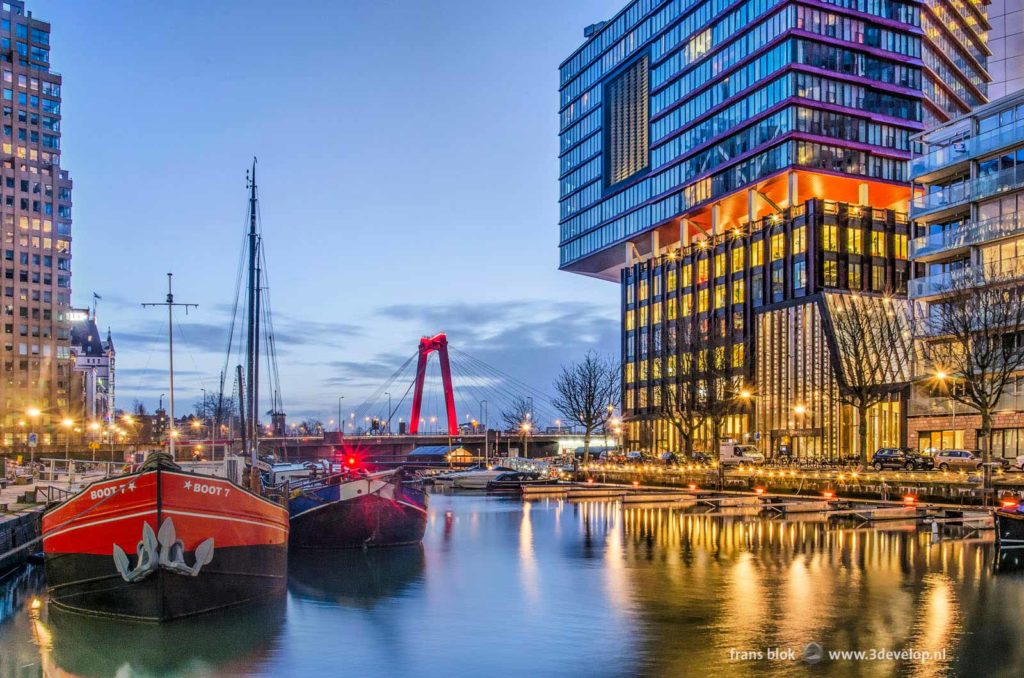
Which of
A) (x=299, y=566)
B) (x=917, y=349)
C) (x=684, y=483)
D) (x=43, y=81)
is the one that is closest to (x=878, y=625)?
(x=299, y=566)

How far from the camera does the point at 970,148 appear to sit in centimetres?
7556

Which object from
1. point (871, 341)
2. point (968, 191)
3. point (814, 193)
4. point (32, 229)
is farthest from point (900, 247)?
point (32, 229)

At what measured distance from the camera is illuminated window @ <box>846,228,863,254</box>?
106812mm

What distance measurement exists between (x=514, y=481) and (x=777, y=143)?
1907 inches

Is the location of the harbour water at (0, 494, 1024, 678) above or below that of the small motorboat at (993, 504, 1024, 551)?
below

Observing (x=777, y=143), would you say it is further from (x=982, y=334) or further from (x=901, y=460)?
(x=982, y=334)

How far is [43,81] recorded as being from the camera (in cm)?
16388

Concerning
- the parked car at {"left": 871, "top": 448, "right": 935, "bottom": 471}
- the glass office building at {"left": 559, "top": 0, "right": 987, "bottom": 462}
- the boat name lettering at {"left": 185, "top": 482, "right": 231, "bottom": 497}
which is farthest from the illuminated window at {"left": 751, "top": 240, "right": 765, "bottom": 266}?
the boat name lettering at {"left": 185, "top": 482, "right": 231, "bottom": 497}

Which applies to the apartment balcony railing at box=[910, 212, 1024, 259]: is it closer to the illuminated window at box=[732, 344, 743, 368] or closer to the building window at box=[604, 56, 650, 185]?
the illuminated window at box=[732, 344, 743, 368]

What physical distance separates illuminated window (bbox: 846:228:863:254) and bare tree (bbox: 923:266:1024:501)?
32.2 metres

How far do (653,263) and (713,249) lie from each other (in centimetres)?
1412

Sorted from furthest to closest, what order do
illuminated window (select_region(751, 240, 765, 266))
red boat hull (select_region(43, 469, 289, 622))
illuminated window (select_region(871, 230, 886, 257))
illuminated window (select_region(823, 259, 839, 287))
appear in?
illuminated window (select_region(751, 240, 765, 266)) < illuminated window (select_region(871, 230, 886, 257)) < illuminated window (select_region(823, 259, 839, 287)) < red boat hull (select_region(43, 469, 289, 622))

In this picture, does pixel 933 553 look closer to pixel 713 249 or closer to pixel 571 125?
pixel 713 249

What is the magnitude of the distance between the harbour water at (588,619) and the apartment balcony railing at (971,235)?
126 feet
